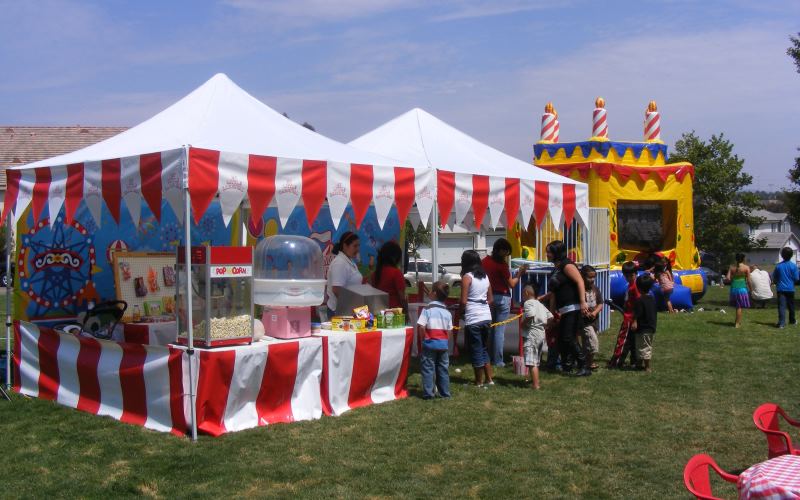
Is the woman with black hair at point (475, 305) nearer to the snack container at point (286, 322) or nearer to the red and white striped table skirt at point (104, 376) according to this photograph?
the snack container at point (286, 322)

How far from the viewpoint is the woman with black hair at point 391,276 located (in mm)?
8750

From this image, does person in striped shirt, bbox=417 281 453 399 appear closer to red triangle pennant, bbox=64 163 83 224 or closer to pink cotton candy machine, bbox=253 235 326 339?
pink cotton candy machine, bbox=253 235 326 339

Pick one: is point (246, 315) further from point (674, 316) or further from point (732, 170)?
point (732, 170)

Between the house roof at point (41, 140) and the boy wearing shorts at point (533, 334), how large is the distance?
36698 mm

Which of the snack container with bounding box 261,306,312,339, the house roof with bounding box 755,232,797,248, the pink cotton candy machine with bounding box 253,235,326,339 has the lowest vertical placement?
the snack container with bounding box 261,306,312,339

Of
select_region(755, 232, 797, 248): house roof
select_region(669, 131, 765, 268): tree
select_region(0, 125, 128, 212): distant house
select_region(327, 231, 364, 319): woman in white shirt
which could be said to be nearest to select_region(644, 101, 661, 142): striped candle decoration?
select_region(327, 231, 364, 319): woman in white shirt

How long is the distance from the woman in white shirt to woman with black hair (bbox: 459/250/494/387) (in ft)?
4.04

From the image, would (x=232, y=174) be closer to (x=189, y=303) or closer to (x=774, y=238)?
(x=189, y=303)

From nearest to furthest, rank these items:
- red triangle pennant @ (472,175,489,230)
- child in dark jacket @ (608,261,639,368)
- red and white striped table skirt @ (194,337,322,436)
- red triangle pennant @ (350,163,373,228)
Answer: red and white striped table skirt @ (194,337,322,436) < red triangle pennant @ (350,163,373,228) < red triangle pennant @ (472,175,489,230) < child in dark jacket @ (608,261,639,368)

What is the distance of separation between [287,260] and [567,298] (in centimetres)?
323

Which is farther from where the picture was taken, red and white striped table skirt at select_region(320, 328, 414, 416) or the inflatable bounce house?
the inflatable bounce house

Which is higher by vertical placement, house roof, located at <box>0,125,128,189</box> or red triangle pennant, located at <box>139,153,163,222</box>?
house roof, located at <box>0,125,128,189</box>

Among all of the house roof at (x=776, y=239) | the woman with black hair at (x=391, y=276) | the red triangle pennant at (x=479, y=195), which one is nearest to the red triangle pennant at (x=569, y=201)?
the red triangle pennant at (x=479, y=195)

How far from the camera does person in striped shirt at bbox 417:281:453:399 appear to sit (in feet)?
24.6
